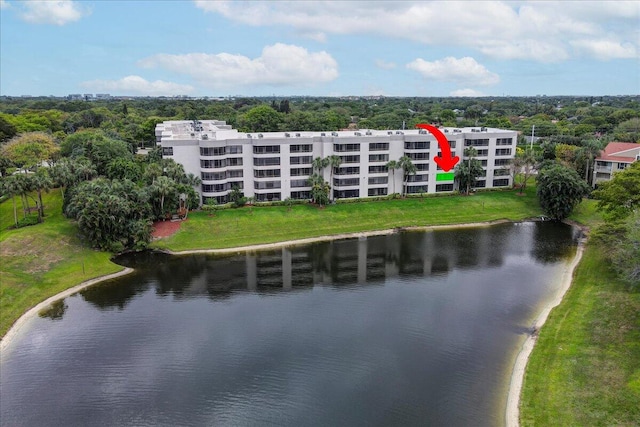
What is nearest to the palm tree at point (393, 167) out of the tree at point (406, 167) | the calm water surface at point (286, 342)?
the tree at point (406, 167)

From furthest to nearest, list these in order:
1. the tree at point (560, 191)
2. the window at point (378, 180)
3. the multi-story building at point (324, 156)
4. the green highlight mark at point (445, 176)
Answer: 1. the green highlight mark at point (445, 176)
2. the window at point (378, 180)
3. the multi-story building at point (324, 156)
4. the tree at point (560, 191)

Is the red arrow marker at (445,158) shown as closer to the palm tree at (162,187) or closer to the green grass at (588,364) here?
the green grass at (588,364)

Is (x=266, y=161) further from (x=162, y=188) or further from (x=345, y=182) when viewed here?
(x=162, y=188)

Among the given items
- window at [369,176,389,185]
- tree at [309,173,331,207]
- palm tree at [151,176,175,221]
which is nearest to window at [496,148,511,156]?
window at [369,176,389,185]

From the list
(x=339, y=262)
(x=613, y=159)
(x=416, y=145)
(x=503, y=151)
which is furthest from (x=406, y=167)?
(x=613, y=159)

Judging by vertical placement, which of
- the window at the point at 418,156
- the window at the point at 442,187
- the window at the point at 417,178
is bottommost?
the window at the point at 442,187

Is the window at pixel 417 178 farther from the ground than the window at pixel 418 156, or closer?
closer
